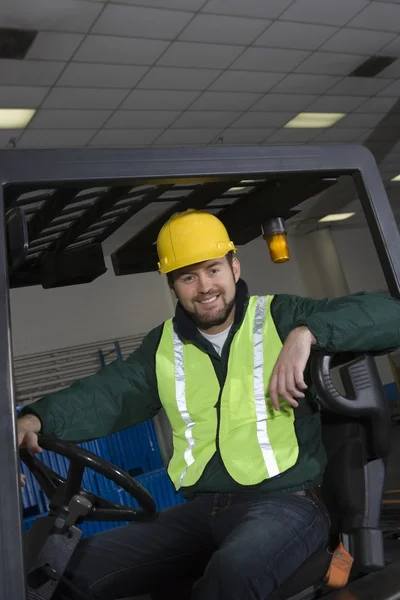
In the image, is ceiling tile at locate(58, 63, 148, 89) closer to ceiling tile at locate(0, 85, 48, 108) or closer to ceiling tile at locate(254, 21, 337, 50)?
ceiling tile at locate(0, 85, 48, 108)

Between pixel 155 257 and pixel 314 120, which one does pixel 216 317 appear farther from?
pixel 314 120

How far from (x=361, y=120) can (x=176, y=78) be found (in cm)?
357

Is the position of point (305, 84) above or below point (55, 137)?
above

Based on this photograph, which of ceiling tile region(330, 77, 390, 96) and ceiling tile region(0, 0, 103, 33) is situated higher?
ceiling tile region(330, 77, 390, 96)

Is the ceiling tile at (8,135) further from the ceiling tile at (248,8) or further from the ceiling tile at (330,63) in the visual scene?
the ceiling tile at (330,63)

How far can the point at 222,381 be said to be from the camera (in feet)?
7.64

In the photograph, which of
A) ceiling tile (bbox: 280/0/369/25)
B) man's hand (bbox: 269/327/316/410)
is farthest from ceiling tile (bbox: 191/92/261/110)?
man's hand (bbox: 269/327/316/410)

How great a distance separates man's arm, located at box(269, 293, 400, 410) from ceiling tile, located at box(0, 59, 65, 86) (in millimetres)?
4666

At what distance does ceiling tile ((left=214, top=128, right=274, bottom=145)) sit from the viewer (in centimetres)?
902

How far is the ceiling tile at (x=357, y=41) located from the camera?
693 cm

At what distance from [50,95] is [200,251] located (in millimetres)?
5028

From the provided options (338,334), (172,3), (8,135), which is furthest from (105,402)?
(8,135)

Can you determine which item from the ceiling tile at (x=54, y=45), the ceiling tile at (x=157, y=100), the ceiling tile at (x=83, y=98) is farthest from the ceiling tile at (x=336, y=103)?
the ceiling tile at (x=54, y=45)

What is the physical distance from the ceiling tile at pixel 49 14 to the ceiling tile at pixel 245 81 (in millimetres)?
2014
